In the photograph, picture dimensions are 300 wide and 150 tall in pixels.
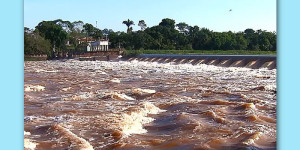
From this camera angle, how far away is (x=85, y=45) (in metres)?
37.6

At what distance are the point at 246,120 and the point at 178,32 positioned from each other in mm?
28011

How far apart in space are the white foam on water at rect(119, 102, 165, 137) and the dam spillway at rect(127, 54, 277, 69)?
397 inches

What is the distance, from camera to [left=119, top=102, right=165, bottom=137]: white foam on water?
5.16m

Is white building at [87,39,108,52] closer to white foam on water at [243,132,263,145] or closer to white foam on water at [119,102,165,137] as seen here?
white foam on water at [119,102,165,137]

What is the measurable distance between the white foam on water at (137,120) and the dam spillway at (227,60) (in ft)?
33.1

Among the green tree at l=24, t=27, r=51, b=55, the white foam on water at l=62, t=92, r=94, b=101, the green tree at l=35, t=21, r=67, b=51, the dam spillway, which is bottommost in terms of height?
the white foam on water at l=62, t=92, r=94, b=101

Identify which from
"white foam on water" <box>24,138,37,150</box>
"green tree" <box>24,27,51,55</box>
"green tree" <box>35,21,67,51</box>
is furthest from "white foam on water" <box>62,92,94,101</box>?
"green tree" <box>35,21,67,51</box>

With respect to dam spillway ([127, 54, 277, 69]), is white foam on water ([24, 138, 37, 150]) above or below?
below

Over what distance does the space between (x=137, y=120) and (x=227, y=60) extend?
47.2ft

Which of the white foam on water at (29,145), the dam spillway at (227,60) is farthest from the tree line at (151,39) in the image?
the white foam on water at (29,145)

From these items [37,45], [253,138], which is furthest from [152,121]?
[37,45]

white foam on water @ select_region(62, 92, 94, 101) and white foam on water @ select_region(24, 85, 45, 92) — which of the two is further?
white foam on water @ select_region(24, 85, 45, 92)

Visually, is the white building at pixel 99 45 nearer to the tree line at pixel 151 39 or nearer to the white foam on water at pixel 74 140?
the tree line at pixel 151 39
